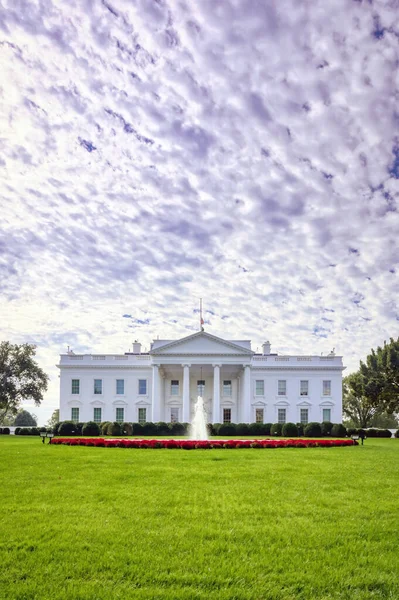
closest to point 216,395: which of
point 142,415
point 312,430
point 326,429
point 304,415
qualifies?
point 142,415

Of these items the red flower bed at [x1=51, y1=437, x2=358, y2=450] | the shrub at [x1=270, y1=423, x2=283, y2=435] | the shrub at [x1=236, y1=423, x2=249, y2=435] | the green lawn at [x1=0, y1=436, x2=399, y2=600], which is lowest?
the shrub at [x1=236, y1=423, x2=249, y2=435]

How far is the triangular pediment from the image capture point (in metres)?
53.4

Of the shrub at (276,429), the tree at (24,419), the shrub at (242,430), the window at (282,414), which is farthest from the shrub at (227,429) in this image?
the tree at (24,419)

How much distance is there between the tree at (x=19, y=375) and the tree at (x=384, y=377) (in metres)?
37.1

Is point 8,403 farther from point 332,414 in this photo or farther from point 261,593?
point 261,593

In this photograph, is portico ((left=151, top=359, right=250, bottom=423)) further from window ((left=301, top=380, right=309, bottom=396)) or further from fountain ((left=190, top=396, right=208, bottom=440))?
fountain ((left=190, top=396, right=208, bottom=440))

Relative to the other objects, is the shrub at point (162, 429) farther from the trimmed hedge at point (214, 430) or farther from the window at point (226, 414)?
the window at point (226, 414)

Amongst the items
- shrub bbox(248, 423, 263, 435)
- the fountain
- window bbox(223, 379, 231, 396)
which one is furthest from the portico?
shrub bbox(248, 423, 263, 435)

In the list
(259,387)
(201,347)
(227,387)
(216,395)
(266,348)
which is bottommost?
(216,395)

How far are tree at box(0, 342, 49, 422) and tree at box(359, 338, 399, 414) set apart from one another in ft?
122

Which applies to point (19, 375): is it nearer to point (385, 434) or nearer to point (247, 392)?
point (247, 392)

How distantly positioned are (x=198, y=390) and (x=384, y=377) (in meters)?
20.8

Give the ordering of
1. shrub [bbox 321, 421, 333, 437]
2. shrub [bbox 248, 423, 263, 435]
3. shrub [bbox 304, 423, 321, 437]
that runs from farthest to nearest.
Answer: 1. shrub [bbox 248, 423, 263, 435]
2. shrub [bbox 321, 421, 333, 437]
3. shrub [bbox 304, 423, 321, 437]

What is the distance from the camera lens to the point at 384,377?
4850 centimetres
